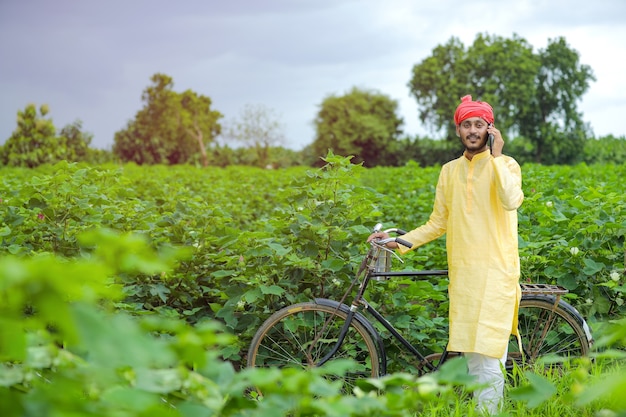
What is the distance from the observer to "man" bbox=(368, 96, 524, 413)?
3.83 m

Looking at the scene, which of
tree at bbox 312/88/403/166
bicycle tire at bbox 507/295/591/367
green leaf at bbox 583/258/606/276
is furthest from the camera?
tree at bbox 312/88/403/166

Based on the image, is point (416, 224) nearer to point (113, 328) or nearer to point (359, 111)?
point (113, 328)

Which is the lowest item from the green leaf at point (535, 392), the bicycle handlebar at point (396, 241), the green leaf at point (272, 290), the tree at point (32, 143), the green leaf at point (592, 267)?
the green leaf at point (272, 290)

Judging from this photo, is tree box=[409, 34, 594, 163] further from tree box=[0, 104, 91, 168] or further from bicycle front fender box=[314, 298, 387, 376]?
bicycle front fender box=[314, 298, 387, 376]

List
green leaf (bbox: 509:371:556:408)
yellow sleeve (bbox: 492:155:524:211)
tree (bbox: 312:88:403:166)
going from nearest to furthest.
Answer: green leaf (bbox: 509:371:556:408), yellow sleeve (bbox: 492:155:524:211), tree (bbox: 312:88:403:166)

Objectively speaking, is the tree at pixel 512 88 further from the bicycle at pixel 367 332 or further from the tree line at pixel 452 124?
the bicycle at pixel 367 332

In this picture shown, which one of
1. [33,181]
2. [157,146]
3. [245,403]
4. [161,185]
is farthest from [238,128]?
[245,403]

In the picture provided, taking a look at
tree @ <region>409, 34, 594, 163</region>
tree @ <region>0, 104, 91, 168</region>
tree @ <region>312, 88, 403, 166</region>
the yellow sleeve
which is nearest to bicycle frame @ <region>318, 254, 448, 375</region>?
the yellow sleeve

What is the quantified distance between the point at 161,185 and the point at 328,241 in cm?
→ 897

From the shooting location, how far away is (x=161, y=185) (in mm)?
13500

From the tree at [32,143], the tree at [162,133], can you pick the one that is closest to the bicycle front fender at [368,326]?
the tree at [32,143]

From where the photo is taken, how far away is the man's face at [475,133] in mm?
3877

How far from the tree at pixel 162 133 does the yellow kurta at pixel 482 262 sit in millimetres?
68783

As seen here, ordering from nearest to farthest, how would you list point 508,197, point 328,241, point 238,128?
point 508,197 < point 328,241 < point 238,128
